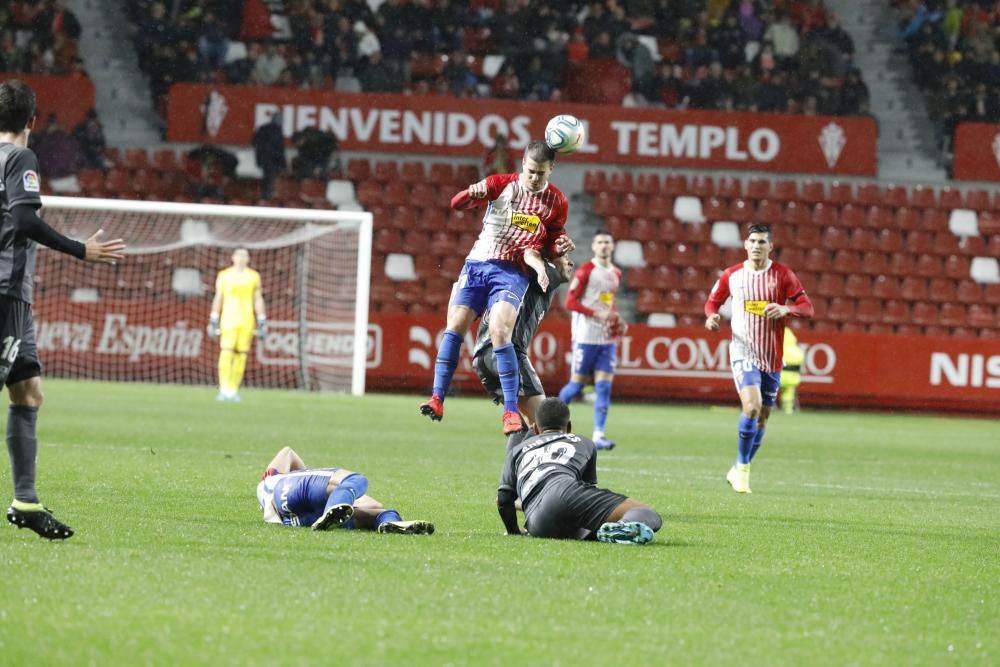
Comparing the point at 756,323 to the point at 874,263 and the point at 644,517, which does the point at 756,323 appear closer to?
the point at 644,517

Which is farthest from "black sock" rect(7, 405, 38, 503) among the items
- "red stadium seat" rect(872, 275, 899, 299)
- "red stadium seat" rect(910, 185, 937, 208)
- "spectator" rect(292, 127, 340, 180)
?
"red stadium seat" rect(910, 185, 937, 208)

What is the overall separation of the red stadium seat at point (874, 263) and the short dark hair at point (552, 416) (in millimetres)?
20905

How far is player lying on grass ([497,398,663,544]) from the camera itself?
7.61 m

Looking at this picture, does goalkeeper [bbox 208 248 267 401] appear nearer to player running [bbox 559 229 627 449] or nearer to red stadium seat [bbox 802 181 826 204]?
player running [bbox 559 229 627 449]

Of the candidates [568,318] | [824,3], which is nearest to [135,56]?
[568,318]

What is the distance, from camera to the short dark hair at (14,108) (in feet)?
21.5

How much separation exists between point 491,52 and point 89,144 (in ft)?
24.8

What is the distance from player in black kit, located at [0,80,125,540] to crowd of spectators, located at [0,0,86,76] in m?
22.1

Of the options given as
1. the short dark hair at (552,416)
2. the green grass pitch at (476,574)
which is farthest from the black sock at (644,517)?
Answer: the short dark hair at (552,416)

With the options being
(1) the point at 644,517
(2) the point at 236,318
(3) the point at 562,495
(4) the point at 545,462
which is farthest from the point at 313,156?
(1) the point at 644,517

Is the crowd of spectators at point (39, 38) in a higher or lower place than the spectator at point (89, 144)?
higher

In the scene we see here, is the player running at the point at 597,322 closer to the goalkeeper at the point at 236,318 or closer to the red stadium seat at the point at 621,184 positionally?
the goalkeeper at the point at 236,318

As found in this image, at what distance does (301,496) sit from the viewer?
7.86 meters

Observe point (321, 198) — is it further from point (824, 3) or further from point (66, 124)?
point (824, 3)
